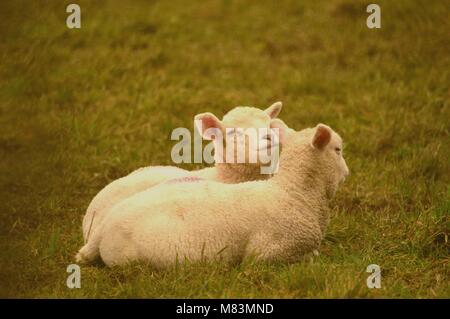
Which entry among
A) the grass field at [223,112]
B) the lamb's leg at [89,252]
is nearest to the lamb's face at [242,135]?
the grass field at [223,112]

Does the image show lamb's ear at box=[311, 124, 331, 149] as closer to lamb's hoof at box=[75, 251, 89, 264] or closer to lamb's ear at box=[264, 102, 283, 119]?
lamb's ear at box=[264, 102, 283, 119]

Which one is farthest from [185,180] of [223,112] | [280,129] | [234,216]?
[223,112]

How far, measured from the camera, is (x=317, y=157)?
547 cm

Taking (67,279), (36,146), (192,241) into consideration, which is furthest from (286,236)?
(36,146)

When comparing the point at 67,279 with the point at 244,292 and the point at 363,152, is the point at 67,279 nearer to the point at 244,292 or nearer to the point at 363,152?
the point at 244,292

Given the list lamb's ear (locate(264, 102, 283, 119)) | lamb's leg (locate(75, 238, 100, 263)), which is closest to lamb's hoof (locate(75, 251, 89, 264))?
lamb's leg (locate(75, 238, 100, 263))

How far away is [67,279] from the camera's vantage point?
5414 mm

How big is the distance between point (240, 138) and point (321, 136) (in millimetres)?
615

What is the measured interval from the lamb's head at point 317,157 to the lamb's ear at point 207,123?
1.80 feet

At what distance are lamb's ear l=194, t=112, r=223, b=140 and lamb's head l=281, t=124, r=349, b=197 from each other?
1.80 ft

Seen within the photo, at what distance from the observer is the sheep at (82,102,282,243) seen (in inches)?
229

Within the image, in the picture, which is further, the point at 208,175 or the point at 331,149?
the point at 208,175

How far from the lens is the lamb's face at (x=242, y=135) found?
18.8 ft

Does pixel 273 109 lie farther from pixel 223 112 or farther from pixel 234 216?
pixel 223 112
